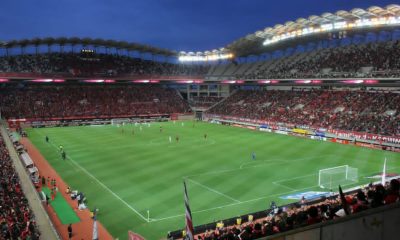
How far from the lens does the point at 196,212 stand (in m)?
23.3

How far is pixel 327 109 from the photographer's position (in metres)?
60.7

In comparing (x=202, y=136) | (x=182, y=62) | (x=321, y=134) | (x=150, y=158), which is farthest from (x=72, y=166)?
(x=182, y=62)

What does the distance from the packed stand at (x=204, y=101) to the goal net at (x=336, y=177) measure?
6302cm

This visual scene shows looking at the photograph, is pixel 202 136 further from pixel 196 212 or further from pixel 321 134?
pixel 196 212

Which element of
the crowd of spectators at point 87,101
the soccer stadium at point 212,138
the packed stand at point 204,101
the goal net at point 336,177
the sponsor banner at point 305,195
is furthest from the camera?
the packed stand at point 204,101

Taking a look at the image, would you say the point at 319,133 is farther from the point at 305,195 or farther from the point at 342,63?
the point at 305,195

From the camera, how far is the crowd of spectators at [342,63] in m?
56.6

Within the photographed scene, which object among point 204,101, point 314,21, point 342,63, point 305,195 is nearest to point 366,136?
point 342,63

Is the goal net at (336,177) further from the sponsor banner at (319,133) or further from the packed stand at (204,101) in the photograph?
the packed stand at (204,101)

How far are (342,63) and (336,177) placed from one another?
4019 cm

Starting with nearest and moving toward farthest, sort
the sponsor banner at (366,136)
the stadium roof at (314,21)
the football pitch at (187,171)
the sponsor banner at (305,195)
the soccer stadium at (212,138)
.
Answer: the soccer stadium at (212,138), the football pitch at (187,171), the sponsor banner at (305,195), the sponsor banner at (366,136), the stadium roof at (314,21)

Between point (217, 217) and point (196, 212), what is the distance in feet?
5.35

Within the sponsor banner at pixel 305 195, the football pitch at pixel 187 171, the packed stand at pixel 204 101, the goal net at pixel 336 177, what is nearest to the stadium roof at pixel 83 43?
the packed stand at pixel 204 101

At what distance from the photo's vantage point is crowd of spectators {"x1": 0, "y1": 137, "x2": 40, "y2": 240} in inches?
594
